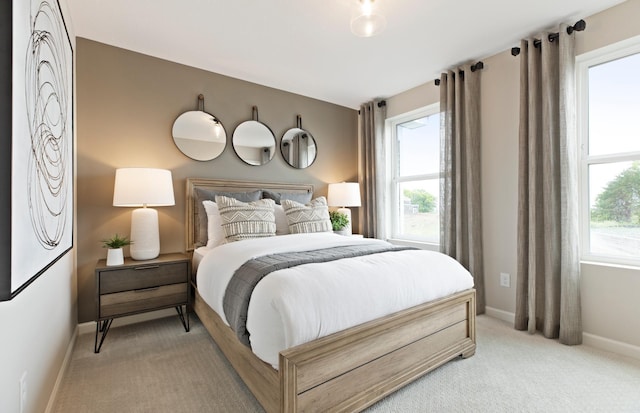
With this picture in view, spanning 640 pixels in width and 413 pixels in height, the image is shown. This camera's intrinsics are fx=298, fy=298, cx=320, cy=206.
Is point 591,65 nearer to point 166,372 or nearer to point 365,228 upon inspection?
point 365,228

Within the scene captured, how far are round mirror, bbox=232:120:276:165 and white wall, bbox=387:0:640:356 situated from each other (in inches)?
93.2

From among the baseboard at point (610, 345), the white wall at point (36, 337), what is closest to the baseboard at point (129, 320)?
the white wall at point (36, 337)

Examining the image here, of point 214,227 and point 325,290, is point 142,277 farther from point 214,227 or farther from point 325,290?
point 325,290

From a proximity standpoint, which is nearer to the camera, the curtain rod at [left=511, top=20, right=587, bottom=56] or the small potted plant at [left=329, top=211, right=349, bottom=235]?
the curtain rod at [left=511, top=20, right=587, bottom=56]

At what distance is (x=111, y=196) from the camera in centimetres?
273

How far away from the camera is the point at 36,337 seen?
4.59ft

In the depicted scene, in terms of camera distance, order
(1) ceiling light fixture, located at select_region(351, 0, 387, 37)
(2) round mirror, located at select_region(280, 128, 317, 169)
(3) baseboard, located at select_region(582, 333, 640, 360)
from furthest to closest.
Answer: (2) round mirror, located at select_region(280, 128, 317, 169), (3) baseboard, located at select_region(582, 333, 640, 360), (1) ceiling light fixture, located at select_region(351, 0, 387, 37)

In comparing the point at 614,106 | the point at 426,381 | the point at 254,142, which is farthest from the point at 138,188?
the point at 614,106

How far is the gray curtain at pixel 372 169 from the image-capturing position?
4121 millimetres

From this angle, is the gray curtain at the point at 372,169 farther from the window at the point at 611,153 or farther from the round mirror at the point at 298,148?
the window at the point at 611,153

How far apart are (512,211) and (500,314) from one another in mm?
997

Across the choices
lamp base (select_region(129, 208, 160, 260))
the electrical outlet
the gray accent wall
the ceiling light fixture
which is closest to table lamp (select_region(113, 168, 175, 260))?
lamp base (select_region(129, 208, 160, 260))

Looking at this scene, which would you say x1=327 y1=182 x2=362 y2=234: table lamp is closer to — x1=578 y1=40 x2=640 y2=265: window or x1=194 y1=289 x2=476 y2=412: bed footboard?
x1=194 y1=289 x2=476 y2=412: bed footboard

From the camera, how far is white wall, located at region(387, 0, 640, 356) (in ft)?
7.09
